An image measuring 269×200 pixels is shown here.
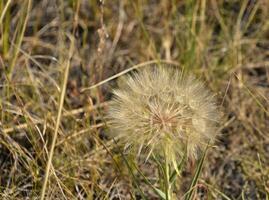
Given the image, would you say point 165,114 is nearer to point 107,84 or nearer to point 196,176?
point 196,176

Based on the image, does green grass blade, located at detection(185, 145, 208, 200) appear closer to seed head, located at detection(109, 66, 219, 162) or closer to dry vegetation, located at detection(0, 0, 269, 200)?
seed head, located at detection(109, 66, 219, 162)

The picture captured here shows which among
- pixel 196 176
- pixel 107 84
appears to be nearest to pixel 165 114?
pixel 196 176

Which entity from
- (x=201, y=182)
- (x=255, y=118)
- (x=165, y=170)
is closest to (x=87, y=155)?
(x=201, y=182)

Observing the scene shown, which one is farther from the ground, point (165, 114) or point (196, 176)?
point (165, 114)

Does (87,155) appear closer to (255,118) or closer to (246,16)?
(255,118)

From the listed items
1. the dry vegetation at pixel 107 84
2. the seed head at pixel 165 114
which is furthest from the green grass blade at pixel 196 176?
the dry vegetation at pixel 107 84
